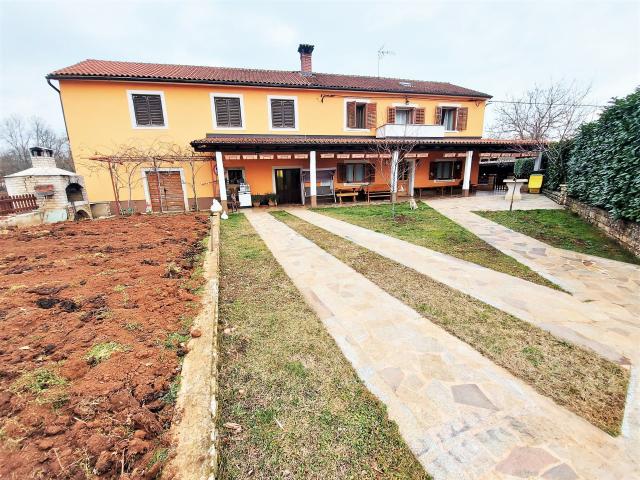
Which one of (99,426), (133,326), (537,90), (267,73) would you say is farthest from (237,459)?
(537,90)

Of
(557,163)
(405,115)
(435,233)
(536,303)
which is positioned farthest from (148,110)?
(557,163)

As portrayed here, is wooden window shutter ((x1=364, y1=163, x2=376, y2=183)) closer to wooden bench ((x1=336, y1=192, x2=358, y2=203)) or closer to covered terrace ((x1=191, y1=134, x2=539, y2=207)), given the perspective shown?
covered terrace ((x1=191, y1=134, x2=539, y2=207))

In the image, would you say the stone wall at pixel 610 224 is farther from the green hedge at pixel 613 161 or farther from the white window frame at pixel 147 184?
the white window frame at pixel 147 184

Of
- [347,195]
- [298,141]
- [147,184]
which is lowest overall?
[347,195]

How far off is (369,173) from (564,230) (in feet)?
32.1

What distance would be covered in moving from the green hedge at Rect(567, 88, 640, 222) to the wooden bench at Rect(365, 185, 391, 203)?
25.7ft

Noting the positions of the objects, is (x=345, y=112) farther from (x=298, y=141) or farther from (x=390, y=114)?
(x=298, y=141)

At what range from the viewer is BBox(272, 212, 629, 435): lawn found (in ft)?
6.90

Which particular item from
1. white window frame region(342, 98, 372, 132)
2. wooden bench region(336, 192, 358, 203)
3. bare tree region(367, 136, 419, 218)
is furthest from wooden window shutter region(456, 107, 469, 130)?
wooden bench region(336, 192, 358, 203)

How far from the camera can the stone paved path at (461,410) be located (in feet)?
5.36

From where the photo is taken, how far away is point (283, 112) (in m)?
14.1

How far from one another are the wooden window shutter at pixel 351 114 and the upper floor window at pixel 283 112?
2934 millimetres

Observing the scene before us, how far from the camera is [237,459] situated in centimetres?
165

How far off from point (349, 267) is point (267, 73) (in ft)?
48.4
